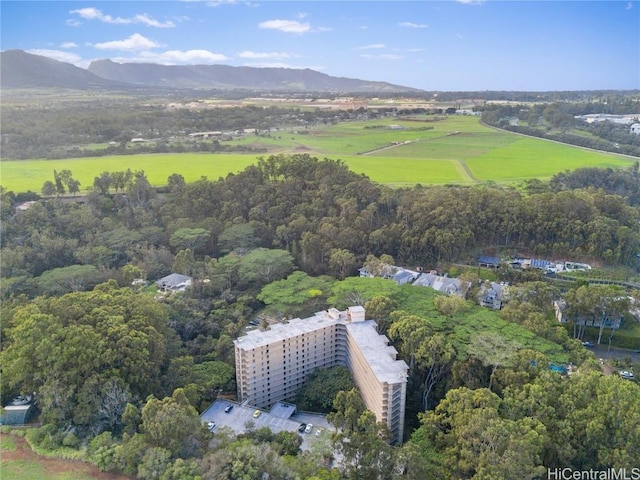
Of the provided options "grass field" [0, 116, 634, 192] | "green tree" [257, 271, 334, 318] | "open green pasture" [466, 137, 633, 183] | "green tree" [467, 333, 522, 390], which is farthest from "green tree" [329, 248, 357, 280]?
"open green pasture" [466, 137, 633, 183]

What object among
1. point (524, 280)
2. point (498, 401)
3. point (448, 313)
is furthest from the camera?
point (524, 280)

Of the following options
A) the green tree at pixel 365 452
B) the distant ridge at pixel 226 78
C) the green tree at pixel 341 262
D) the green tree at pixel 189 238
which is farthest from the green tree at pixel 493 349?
the distant ridge at pixel 226 78

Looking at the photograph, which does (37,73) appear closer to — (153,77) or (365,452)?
(365,452)

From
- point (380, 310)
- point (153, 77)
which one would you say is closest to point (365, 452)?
point (380, 310)

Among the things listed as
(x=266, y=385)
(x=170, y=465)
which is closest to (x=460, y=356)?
(x=266, y=385)

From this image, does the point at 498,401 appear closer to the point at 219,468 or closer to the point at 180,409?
the point at 219,468
